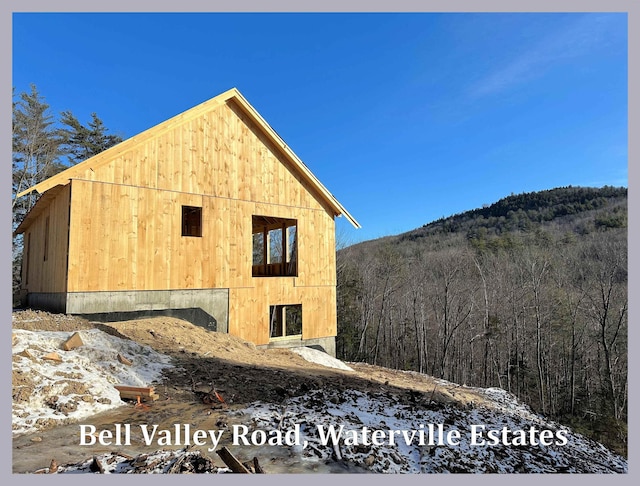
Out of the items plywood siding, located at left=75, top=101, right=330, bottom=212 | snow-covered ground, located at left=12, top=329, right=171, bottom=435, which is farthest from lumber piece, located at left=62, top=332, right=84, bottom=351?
plywood siding, located at left=75, top=101, right=330, bottom=212

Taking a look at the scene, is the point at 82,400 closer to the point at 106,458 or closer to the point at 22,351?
the point at 22,351

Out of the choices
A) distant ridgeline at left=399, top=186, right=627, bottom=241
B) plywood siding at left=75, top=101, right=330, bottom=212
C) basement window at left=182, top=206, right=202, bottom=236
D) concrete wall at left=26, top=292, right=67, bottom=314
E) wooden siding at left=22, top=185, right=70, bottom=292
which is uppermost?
distant ridgeline at left=399, top=186, right=627, bottom=241

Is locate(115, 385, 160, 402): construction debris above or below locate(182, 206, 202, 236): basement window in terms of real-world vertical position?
below

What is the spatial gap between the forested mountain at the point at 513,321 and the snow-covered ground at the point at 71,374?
21.6 m

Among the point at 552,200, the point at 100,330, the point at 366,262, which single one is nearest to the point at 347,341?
the point at 366,262

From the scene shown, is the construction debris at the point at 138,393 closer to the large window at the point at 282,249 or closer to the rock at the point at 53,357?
the rock at the point at 53,357

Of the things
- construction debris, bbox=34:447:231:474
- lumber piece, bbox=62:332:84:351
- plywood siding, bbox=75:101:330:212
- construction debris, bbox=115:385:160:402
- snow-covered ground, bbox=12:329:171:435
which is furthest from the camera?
plywood siding, bbox=75:101:330:212

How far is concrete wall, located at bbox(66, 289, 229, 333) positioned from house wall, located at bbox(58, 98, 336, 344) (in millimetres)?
134

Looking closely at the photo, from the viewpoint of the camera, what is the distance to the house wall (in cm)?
970

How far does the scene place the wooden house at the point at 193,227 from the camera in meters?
9.62

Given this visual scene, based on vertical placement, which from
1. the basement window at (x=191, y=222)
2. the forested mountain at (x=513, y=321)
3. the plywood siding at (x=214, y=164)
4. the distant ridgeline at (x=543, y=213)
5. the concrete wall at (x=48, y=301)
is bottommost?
the forested mountain at (x=513, y=321)

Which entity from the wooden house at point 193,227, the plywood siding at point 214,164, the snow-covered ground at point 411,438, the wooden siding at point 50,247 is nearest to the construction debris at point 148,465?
the snow-covered ground at point 411,438

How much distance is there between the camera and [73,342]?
6.94m

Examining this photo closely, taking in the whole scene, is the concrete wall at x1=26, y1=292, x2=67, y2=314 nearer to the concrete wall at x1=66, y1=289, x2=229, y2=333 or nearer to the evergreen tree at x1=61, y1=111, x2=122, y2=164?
the concrete wall at x1=66, y1=289, x2=229, y2=333
